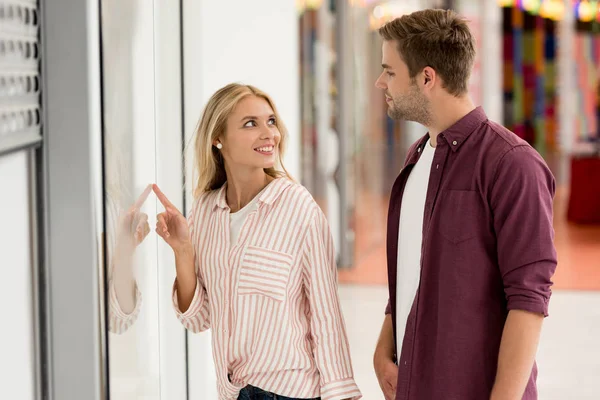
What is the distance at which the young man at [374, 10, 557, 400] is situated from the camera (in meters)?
1.90

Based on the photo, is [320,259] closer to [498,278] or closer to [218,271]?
[218,271]

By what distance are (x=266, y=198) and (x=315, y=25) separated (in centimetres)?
599

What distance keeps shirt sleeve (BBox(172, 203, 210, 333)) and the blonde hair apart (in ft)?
0.34

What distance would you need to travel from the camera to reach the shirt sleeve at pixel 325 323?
225 cm

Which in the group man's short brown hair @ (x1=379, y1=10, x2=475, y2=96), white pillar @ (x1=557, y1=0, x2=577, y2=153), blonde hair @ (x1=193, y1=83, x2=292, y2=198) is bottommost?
blonde hair @ (x1=193, y1=83, x2=292, y2=198)

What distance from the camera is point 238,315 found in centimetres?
229

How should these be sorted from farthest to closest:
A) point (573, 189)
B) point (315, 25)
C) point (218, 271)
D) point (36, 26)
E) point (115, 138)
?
point (573, 189) < point (315, 25) < point (218, 271) < point (115, 138) < point (36, 26)

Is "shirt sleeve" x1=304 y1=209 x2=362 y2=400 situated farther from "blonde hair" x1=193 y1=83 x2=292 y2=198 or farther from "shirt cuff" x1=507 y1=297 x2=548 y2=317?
"shirt cuff" x1=507 y1=297 x2=548 y2=317

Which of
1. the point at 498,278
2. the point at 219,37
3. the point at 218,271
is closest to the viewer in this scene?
the point at 498,278

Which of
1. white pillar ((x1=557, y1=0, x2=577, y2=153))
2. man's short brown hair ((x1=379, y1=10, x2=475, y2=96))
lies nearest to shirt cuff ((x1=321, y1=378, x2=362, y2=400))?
man's short brown hair ((x1=379, y1=10, x2=475, y2=96))

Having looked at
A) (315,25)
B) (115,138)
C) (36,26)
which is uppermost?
(315,25)

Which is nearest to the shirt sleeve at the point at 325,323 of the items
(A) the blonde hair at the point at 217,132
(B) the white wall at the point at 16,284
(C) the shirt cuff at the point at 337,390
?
(C) the shirt cuff at the point at 337,390

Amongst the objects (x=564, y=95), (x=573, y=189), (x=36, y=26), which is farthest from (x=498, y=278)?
(x=564, y=95)

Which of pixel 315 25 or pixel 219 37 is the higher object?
pixel 315 25
